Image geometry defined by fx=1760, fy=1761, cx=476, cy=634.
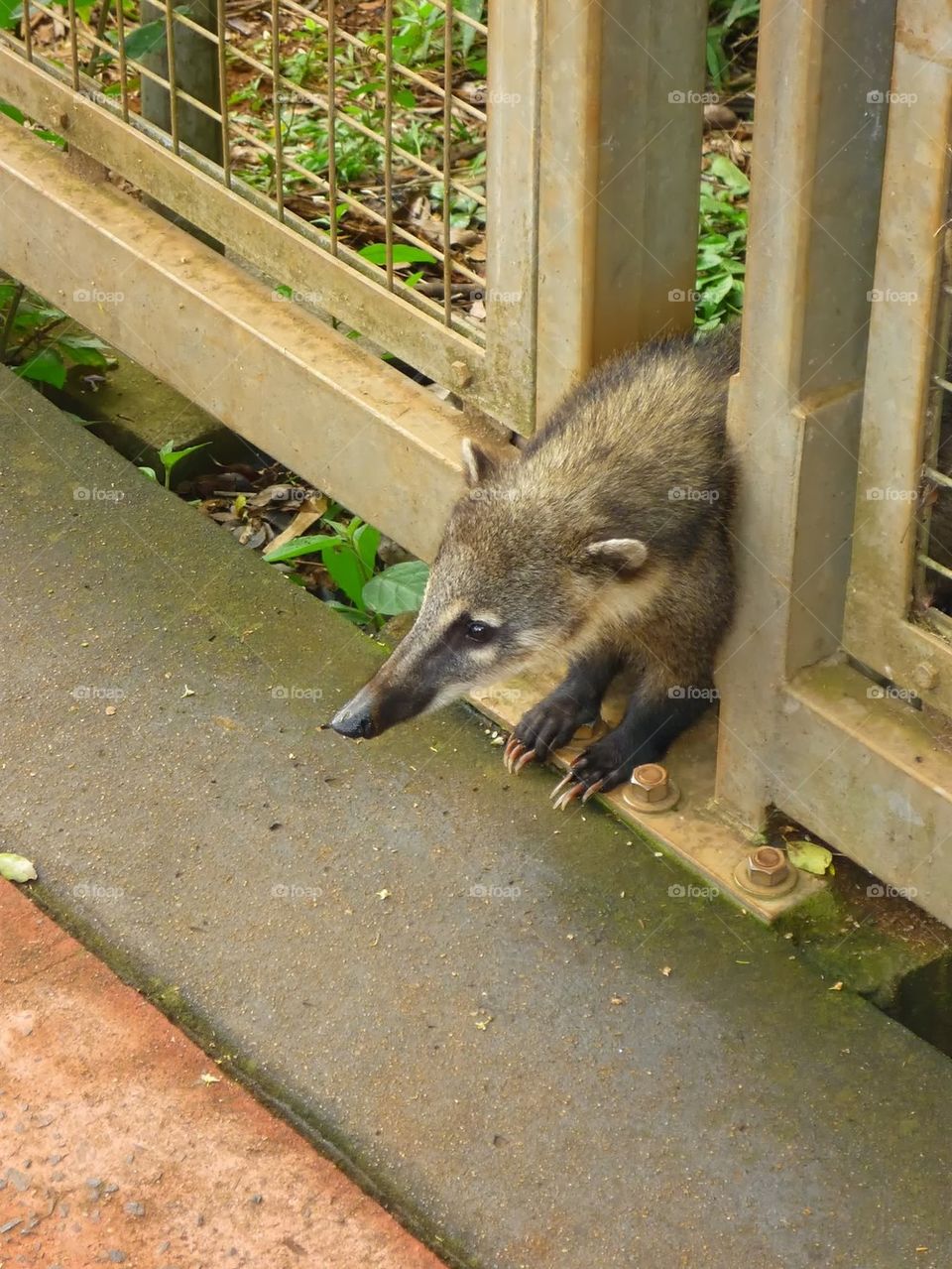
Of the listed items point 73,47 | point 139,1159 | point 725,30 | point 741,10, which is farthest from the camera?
point 725,30

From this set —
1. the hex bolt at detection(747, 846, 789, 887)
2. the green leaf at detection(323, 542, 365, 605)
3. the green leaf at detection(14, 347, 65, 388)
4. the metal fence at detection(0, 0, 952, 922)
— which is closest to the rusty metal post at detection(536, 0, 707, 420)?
the metal fence at detection(0, 0, 952, 922)

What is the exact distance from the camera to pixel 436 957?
3744mm

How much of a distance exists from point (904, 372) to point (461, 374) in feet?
4.41

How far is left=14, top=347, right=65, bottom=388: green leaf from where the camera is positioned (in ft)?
18.5

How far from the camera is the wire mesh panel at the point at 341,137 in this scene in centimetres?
431

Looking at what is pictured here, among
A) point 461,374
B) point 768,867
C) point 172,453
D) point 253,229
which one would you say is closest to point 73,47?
point 253,229

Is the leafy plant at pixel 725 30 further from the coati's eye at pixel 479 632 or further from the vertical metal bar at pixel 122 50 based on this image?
the coati's eye at pixel 479 632

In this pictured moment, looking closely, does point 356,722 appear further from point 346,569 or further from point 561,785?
point 346,569

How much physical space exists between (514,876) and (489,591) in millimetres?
663

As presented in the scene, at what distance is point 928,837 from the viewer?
3.60m

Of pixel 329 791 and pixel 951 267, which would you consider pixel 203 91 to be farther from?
pixel 951 267

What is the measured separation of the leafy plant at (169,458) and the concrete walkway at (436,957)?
1.71 feet

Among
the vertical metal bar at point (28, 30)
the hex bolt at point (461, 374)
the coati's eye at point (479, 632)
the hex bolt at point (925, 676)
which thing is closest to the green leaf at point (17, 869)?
the coati's eye at point (479, 632)

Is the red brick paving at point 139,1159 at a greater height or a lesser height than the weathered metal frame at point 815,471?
lesser
